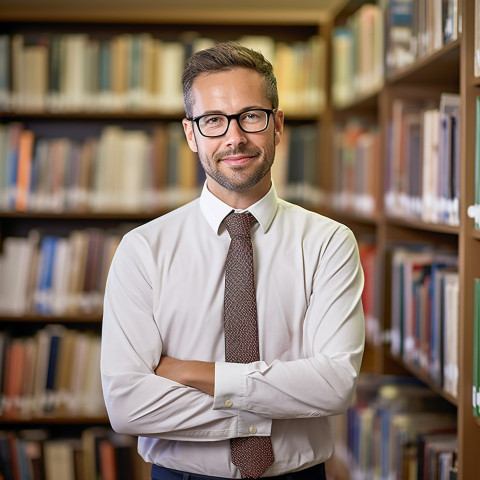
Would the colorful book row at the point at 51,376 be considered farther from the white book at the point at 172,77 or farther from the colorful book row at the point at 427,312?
the colorful book row at the point at 427,312

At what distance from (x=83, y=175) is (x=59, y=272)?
497 millimetres

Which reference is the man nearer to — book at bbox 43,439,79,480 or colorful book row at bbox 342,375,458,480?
colorful book row at bbox 342,375,458,480

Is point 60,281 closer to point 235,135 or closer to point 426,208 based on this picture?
point 426,208

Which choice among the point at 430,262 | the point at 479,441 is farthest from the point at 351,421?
the point at 479,441

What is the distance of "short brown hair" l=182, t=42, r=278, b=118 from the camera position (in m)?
1.51

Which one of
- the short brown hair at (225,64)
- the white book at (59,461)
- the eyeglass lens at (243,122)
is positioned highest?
the short brown hair at (225,64)

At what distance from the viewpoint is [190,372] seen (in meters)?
1.47

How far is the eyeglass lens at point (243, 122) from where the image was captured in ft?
4.93

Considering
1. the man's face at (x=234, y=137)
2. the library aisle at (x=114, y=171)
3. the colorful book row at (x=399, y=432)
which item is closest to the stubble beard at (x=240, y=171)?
the man's face at (x=234, y=137)

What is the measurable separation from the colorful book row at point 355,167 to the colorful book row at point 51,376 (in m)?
Answer: 1.42

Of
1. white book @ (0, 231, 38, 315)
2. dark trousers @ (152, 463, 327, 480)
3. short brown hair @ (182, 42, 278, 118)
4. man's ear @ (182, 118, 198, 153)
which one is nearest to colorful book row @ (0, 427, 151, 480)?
white book @ (0, 231, 38, 315)

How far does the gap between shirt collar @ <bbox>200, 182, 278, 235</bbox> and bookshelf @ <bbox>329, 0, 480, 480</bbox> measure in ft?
1.89

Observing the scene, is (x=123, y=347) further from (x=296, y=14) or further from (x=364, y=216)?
(x=296, y=14)

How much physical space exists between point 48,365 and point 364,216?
1.69m
